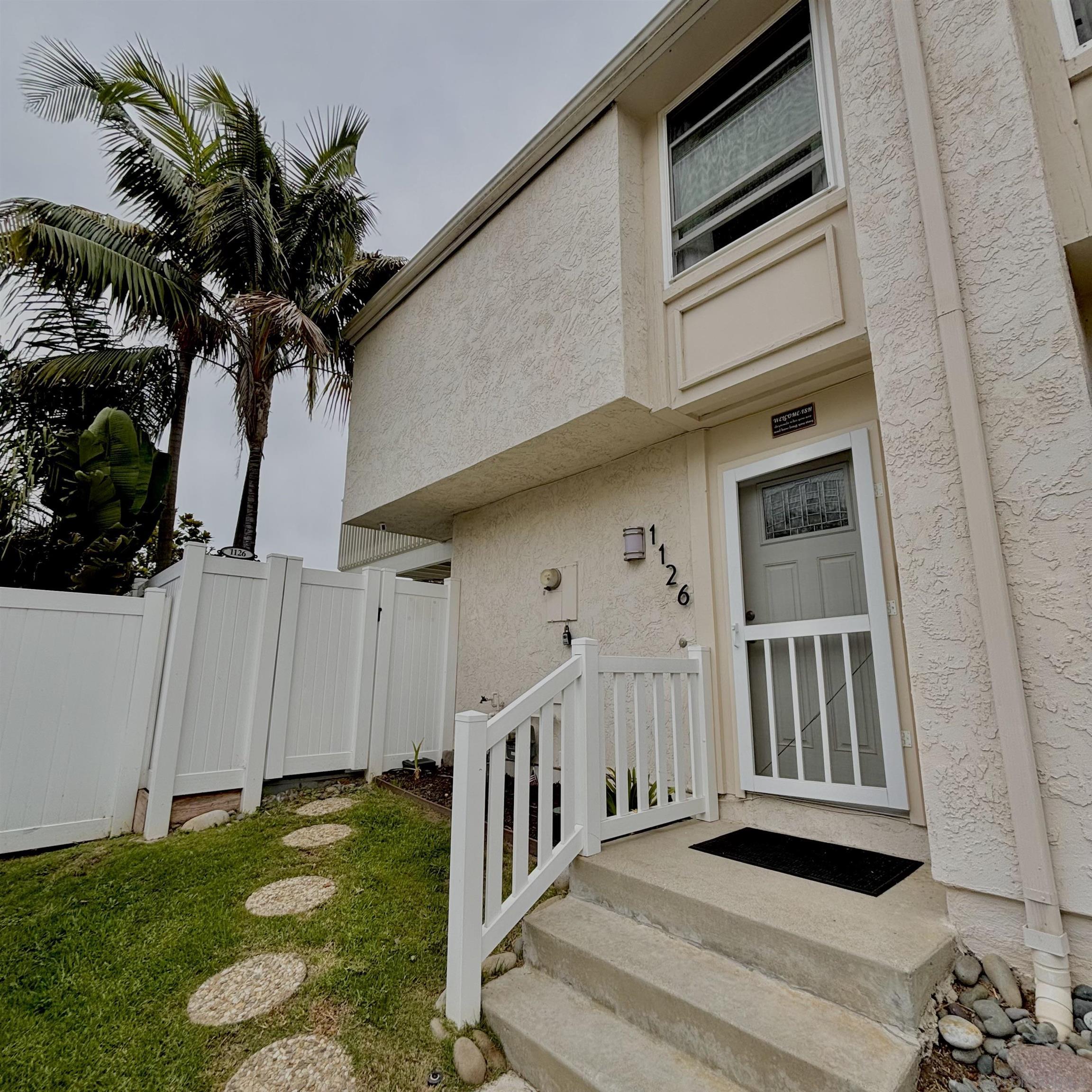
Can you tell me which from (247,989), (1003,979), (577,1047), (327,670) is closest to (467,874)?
(577,1047)

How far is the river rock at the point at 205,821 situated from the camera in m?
5.03

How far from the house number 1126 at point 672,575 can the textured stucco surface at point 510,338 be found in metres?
1.28

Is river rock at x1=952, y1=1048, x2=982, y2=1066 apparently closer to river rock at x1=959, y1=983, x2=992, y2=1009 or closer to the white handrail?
river rock at x1=959, y1=983, x2=992, y2=1009

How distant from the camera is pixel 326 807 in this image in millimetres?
5484

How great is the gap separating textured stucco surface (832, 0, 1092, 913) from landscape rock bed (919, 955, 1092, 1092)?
13.6 inches

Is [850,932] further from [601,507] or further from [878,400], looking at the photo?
[601,507]

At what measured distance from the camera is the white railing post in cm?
332

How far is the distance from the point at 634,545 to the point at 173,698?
440 centimetres

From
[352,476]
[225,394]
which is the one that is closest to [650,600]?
[352,476]

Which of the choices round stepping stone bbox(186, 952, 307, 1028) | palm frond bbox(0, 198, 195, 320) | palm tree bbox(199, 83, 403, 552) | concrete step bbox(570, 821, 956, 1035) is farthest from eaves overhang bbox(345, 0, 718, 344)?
round stepping stone bbox(186, 952, 307, 1028)

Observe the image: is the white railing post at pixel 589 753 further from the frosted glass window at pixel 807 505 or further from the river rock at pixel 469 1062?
the frosted glass window at pixel 807 505

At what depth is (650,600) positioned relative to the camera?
5.13 metres

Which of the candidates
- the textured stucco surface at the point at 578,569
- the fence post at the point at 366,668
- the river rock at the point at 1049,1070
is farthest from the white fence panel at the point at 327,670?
the river rock at the point at 1049,1070

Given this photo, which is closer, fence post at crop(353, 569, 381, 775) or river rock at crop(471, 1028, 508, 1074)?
river rock at crop(471, 1028, 508, 1074)
